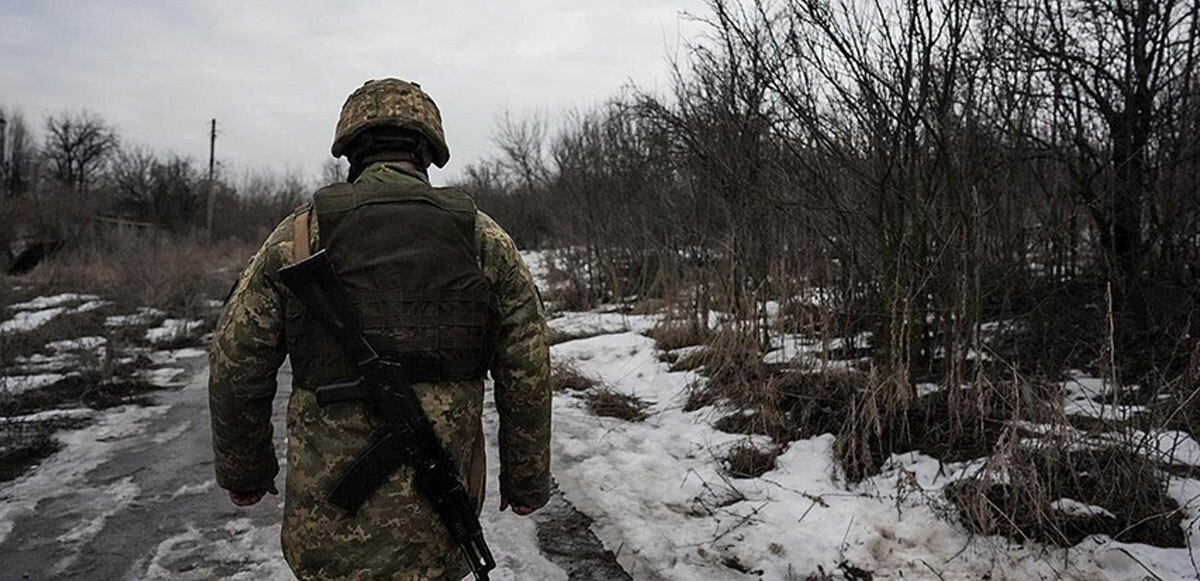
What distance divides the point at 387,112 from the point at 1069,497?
11.6 feet

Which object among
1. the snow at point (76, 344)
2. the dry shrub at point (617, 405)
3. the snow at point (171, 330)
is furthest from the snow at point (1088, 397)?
the snow at point (171, 330)

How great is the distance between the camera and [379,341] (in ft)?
6.65

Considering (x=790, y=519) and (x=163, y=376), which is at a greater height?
(x=790, y=519)

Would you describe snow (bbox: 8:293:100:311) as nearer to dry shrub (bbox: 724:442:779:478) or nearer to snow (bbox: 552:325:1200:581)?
snow (bbox: 552:325:1200:581)

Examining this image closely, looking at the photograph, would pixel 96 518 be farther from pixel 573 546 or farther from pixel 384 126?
pixel 384 126

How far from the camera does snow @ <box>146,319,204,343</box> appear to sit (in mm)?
11430

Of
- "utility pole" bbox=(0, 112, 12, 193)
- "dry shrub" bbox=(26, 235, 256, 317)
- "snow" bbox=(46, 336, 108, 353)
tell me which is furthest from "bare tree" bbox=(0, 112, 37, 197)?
"snow" bbox=(46, 336, 108, 353)

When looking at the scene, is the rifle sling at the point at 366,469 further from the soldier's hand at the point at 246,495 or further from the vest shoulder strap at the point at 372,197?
the vest shoulder strap at the point at 372,197

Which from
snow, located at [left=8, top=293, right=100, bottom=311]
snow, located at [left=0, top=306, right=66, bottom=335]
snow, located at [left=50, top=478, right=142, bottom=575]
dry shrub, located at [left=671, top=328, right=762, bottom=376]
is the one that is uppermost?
dry shrub, located at [left=671, top=328, right=762, bottom=376]

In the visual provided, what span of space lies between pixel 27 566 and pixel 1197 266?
7197 mm

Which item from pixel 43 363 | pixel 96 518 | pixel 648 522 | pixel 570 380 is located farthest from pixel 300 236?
pixel 43 363

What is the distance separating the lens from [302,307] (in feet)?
6.61

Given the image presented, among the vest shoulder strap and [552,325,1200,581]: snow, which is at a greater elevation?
the vest shoulder strap

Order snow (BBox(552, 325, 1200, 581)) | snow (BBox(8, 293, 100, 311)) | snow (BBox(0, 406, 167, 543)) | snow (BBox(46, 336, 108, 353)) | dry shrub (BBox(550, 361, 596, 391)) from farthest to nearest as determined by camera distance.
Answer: snow (BBox(8, 293, 100, 311))
snow (BBox(46, 336, 108, 353))
dry shrub (BBox(550, 361, 596, 391))
snow (BBox(0, 406, 167, 543))
snow (BBox(552, 325, 1200, 581))
